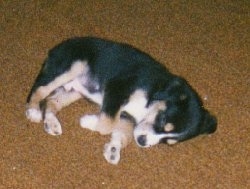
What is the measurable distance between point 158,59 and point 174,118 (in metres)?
1.05

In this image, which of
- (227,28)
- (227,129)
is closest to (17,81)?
(227,129)

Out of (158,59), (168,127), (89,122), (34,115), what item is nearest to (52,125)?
(34,115)

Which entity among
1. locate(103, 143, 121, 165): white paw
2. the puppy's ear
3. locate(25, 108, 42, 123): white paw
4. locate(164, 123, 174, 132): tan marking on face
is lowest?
locate(103, 143, 121, 165): white paw

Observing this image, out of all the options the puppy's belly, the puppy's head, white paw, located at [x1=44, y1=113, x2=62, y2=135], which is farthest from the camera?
the puppy's belly

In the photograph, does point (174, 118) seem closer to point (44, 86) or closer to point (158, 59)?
point (44, 86)

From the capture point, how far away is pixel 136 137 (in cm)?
305

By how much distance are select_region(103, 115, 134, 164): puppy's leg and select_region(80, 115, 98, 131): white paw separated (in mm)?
148

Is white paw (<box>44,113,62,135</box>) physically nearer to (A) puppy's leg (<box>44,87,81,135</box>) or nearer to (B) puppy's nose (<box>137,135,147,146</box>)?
(A) puppy's leg (<box>44,87,81,135</box>)

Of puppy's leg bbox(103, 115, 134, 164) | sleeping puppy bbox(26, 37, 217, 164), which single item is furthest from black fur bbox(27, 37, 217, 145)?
puppy's leg bbox(103, 115, 134, 164)

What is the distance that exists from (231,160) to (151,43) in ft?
4.34

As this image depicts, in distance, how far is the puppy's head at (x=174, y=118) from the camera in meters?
2.92

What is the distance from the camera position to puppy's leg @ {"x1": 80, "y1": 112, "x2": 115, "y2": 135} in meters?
3.11

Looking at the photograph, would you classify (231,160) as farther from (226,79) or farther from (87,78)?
(87,78)

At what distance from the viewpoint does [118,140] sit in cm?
306
